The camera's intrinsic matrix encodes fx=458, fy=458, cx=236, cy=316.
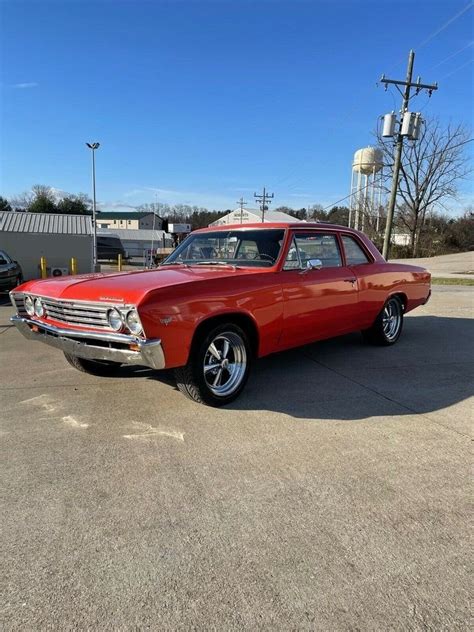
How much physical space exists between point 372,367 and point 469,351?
1876mm

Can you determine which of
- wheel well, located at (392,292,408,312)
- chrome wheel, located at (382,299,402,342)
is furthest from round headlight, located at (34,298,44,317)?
wheel well, located at (392,292,408,312)

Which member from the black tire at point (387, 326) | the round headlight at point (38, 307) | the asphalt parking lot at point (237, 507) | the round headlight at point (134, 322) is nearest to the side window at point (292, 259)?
the asphalt parking lot at point (237, 507)

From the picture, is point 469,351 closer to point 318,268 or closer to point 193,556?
point 318,268

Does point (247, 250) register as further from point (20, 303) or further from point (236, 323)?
point (20, 303)

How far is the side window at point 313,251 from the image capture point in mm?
4816

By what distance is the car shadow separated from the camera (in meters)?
4.16

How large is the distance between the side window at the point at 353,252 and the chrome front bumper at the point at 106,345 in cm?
318

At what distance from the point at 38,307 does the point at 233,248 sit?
2089 millimetres

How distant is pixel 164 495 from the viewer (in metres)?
2.71

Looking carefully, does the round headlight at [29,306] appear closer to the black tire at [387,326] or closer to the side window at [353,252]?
the side window at [353,252]

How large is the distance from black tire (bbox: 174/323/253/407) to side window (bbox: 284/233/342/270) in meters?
1.03

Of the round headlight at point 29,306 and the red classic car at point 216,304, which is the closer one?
the red classic car at point 216,304

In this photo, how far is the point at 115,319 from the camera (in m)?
3.61

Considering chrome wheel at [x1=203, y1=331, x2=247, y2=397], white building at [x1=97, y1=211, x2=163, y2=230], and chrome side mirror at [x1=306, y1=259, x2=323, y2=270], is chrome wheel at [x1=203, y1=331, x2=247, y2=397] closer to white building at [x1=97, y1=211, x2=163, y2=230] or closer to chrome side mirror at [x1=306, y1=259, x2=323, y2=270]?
chrome side mirror at [x1=306, y1=259, x2=323, y2=270]
